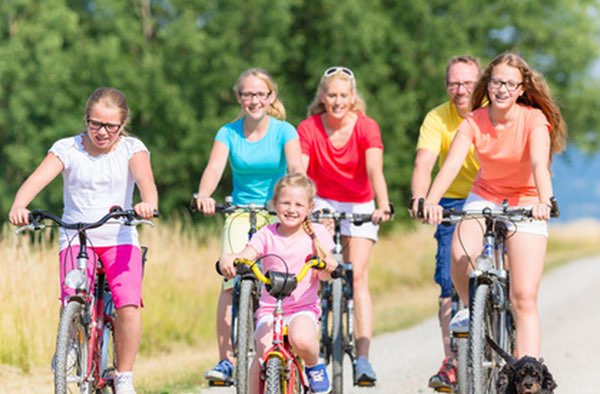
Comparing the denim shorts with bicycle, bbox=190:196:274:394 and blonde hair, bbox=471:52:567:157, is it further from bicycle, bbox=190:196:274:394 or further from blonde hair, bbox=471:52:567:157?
bicycle, bbox=190:196:274:394

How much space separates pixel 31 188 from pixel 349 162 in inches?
106

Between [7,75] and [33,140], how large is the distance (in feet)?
5.87

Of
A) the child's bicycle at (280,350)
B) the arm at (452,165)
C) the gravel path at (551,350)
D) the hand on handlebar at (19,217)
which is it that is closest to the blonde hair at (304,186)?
the child's bicycle at (280,350)

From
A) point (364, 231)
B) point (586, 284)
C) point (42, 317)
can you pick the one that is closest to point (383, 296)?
point (586, 284)

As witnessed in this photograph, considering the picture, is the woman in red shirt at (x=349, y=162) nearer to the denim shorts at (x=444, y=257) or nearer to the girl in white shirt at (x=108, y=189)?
the denim shorts at (x=444, y=257)

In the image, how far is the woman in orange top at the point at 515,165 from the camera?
268 inches

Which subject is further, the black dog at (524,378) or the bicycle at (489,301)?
the bicycle at (489,301)

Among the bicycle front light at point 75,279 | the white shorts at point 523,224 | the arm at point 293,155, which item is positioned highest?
the arm at point 293,155

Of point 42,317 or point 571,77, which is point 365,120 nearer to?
point 42,317

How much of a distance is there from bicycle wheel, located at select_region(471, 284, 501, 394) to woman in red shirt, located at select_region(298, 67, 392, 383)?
1853 mm

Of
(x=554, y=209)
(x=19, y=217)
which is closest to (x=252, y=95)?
(x=19, y=217)

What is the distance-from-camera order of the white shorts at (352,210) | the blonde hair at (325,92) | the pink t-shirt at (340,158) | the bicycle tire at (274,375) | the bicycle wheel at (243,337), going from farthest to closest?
the white shorts at (352,210) → the pink t-shirt at (340,158) → the blonde hair at (325,92) → the bicycle wheel at (243,337) → the bicycle tire at (274,375)

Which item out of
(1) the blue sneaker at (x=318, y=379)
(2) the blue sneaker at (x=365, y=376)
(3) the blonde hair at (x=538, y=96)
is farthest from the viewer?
(2) the blue sneaker at (x=365, y=376)

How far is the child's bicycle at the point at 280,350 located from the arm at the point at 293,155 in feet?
4.77
